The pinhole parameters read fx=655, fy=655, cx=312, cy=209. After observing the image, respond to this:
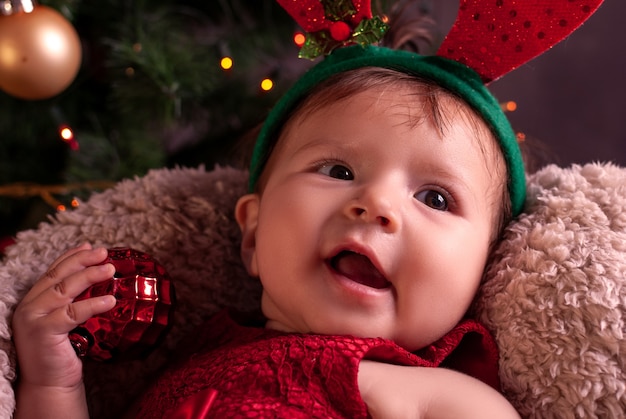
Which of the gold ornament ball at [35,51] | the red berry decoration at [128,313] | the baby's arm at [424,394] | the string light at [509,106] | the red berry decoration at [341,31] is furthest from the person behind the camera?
the string light at [509,106]

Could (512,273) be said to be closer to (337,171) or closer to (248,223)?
(337,171)

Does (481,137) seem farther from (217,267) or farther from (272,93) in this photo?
(272,93)

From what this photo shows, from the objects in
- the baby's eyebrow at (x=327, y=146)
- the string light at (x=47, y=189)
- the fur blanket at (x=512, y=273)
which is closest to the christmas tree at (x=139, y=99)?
the string light at (x=47, y=189)

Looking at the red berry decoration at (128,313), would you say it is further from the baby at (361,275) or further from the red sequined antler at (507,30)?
the red sequined antler at (507,30)

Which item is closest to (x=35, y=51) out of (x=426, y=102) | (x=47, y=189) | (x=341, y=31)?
(x=47, y=189)

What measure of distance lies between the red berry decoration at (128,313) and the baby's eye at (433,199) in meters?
0.37

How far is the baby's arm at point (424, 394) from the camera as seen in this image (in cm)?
75

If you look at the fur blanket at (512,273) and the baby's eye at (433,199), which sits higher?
the baby's eye at (433,199)

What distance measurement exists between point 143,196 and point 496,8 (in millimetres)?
630

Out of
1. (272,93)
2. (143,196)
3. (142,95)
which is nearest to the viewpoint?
(143,196)

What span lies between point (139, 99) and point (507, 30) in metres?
0.85

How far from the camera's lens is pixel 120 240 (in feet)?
3.46

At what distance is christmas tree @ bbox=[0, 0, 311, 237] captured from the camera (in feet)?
4.73

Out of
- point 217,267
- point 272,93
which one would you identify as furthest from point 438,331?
point 272,93
